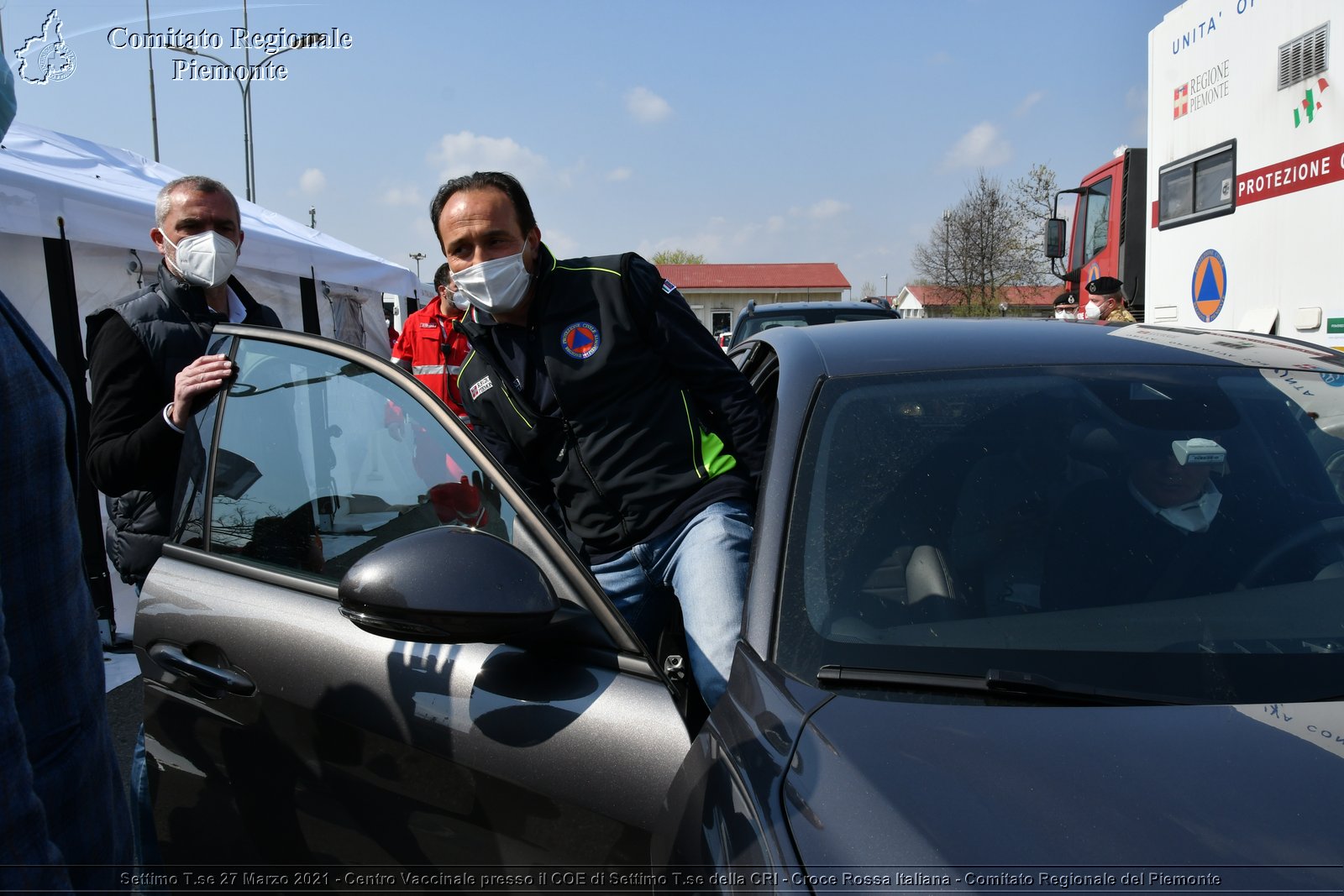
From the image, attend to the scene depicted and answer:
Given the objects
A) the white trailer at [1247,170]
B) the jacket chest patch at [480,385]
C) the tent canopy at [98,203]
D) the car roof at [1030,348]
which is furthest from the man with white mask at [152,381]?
the white trailer at [1247,170]

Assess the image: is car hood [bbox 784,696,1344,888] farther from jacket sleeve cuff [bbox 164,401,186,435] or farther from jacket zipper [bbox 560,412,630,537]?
jacket sleeve cuff [bbox 164,401,186,435]

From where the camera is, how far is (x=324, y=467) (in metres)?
1.93

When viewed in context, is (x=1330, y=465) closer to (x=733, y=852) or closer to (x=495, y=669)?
(x=733, y=852)

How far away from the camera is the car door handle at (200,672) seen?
1.70 metres

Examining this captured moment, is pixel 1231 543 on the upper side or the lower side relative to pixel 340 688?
upper

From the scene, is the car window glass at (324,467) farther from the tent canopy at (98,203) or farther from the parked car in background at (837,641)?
the tent canopy at (98,203)

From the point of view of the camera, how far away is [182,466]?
203 cm

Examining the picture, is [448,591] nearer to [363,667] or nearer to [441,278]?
[363,667]

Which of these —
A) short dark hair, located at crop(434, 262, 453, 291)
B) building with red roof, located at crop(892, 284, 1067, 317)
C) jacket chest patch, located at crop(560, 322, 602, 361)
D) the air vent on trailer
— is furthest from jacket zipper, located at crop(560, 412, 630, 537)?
building with red roof, located at crop(892, 284, 1067, 317)

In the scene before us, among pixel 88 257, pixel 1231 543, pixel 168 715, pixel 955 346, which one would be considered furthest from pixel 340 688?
pixel 88 257

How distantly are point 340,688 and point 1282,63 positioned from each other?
6104 millimetres

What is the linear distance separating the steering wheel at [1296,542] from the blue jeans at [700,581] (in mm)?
791

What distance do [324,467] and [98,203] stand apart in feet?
13.4

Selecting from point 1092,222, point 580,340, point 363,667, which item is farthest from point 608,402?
point 1092,222
